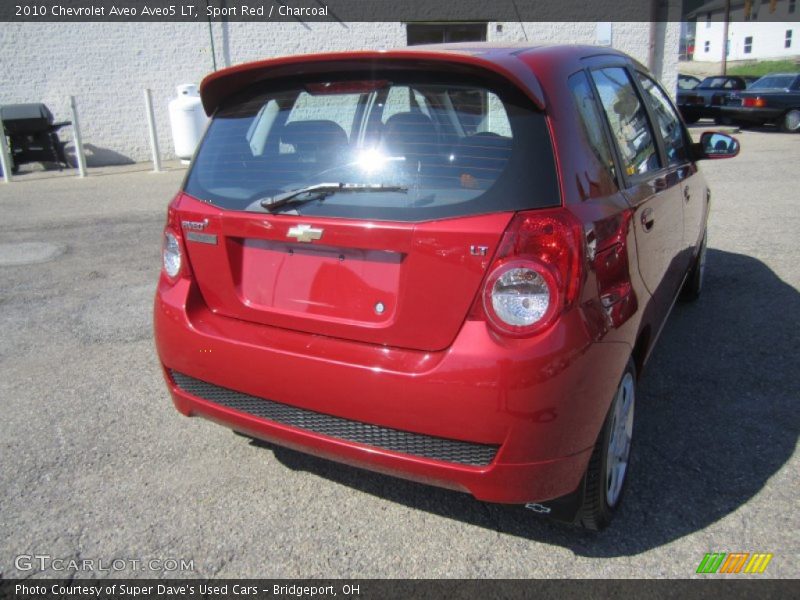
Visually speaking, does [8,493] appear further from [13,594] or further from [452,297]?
[452,297]

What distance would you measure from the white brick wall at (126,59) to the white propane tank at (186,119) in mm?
1907

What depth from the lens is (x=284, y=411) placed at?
8.34 ft

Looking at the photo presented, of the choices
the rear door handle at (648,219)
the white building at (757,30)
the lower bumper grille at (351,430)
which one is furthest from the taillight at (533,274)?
the white building at (757,30)

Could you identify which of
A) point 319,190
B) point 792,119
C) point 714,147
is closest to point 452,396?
point 319,190

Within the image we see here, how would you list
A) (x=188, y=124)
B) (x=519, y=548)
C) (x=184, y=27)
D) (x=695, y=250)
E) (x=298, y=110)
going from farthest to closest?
(x=184, y=27)
(x=188, y=124)
(x=695, y=250)
(x=298, y=110)
(x=519, y=548)

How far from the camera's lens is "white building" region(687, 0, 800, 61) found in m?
57.3

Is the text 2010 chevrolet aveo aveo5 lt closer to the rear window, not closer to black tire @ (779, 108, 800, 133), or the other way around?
the rear window

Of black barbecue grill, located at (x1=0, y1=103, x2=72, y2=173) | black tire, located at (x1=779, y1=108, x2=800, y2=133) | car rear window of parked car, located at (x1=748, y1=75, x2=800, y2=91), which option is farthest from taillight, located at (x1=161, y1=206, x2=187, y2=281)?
car rear window of parked car, located at (x1=748, y1=75, x2=800, y2=91)

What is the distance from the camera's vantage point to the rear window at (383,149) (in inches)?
89.4

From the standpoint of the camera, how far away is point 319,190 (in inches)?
98.1

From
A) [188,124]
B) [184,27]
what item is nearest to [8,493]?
[188,124]

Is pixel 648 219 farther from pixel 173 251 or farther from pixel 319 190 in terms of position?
pixel 173 251

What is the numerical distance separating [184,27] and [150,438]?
1450cm

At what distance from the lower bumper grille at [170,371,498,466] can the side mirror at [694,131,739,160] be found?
9.81ft
